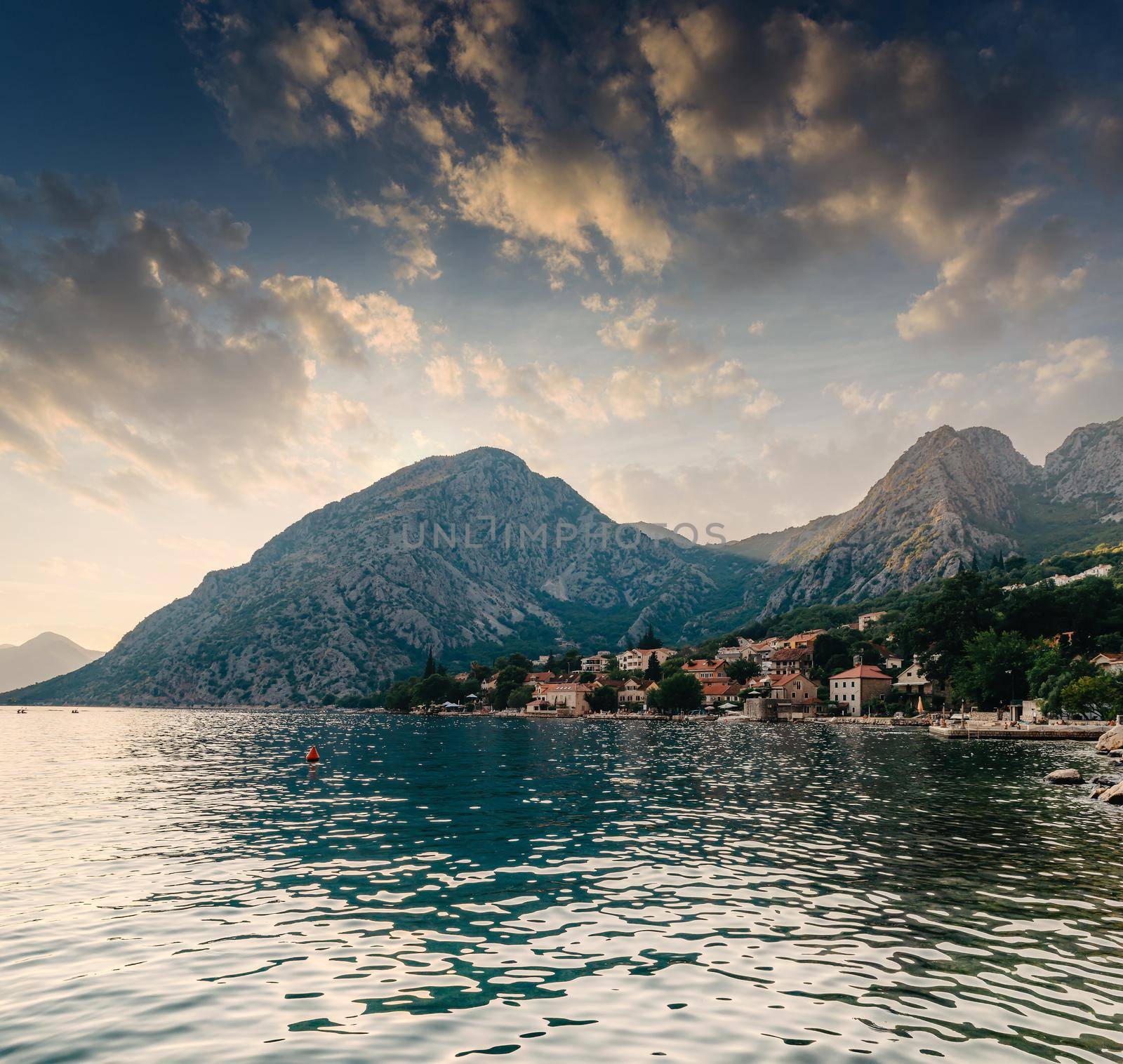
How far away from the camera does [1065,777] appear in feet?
169

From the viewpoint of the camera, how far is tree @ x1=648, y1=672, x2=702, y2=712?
188 m

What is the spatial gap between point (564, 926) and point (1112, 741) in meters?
79.8

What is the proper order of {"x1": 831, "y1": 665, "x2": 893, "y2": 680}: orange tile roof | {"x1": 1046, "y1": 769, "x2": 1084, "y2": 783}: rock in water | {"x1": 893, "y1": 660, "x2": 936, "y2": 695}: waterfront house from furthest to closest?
1. {"x1": 831, "y1": 665, "x2": 893, "y2": 680}: orange tile roof
2. {"x1": 893, "y1": 660, "x2": 936, "y2": 695}: waterfront house
3. {"x1": 1046, "y1": 769, "x2": 1084, "y2": 783}: rock in water

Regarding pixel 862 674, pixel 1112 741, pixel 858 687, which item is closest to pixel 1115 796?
pixel 1112 741

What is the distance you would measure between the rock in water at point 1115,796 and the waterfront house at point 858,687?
149884 mm

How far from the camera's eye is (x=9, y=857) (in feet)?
93.5

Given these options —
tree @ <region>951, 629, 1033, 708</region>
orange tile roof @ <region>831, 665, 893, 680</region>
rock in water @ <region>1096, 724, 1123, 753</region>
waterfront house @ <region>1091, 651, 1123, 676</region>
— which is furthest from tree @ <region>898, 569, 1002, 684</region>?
rock in water @ <region>1096, 724, 1123, 753</region>

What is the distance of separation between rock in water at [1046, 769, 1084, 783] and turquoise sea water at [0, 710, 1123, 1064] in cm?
599

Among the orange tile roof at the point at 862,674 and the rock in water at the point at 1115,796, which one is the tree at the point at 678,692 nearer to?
the orange tile roof at the point at 862,674

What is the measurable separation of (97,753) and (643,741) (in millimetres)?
72546

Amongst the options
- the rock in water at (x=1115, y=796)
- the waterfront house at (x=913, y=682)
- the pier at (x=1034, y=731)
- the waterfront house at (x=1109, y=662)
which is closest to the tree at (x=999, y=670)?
the waterfront house at (x=1109, y=662)

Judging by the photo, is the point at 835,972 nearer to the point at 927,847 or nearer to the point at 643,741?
the point at 927,847

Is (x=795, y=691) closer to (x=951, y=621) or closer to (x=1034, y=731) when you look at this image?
(x=951, y=621)

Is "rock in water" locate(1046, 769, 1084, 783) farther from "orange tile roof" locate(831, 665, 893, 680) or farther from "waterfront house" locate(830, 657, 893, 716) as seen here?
"orange tile roof" locate(831, 665, 893, 680)
